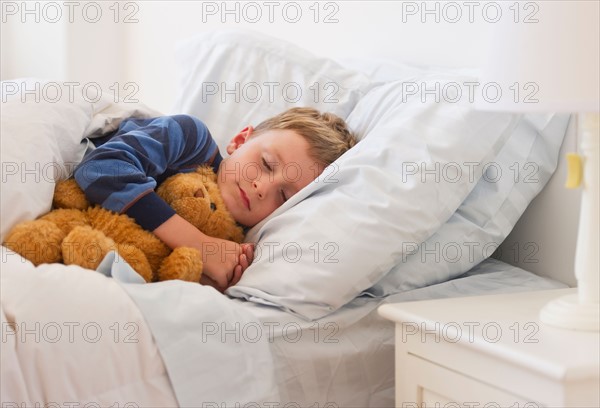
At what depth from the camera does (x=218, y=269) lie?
134 centimetres

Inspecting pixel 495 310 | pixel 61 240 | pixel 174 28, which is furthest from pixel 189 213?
pixel 174 28

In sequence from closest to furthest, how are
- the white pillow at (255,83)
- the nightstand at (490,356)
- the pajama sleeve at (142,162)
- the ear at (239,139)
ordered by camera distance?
the nightstand at (490,356) → the pajama sleeve at (142,162) → the ear at (239,139) → the white pillow at (255,83)

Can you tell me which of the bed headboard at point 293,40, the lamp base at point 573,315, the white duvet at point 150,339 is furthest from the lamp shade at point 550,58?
the white duvet at point 150,339

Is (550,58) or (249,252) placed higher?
(550,58)

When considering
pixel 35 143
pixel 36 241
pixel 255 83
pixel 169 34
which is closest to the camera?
pixel 36 241

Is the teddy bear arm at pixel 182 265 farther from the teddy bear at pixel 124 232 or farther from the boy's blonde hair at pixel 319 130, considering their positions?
the boy's blonde hair at pixel 319 130

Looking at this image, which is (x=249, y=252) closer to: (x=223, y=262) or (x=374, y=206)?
(x=223, y=262)

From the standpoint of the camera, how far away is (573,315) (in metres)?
1.07

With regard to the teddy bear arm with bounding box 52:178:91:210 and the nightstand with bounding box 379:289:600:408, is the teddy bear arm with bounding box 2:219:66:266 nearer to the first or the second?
the teddy bear arm with bounding box 52:178:91:210

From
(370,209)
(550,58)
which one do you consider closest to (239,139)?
(370,209)

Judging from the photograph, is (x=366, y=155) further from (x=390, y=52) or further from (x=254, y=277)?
(x=390, y=52)

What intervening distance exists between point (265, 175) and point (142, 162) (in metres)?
0.22

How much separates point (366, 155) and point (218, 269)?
299 millimetres

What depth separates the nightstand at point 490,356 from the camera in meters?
0.96
